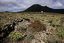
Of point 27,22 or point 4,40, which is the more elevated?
point 27,22

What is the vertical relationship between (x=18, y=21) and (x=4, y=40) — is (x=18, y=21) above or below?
above

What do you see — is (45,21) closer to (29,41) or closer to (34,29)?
(34,29)

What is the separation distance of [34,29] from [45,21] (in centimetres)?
447

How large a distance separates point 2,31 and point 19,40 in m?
3.57

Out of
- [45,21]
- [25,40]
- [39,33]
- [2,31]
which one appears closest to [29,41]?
[25,40]

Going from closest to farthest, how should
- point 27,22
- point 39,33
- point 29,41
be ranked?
point 29,41 → point 39,33 → point 27,22

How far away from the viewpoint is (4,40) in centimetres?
2866

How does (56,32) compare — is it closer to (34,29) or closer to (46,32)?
(46,32)

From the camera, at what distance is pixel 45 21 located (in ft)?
113

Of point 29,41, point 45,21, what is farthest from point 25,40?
point 45,21

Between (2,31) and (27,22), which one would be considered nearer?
(2,31)

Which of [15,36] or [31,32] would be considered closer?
[15,36]

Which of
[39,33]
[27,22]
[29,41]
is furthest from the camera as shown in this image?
[27,22]

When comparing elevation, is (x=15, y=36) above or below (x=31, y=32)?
below
